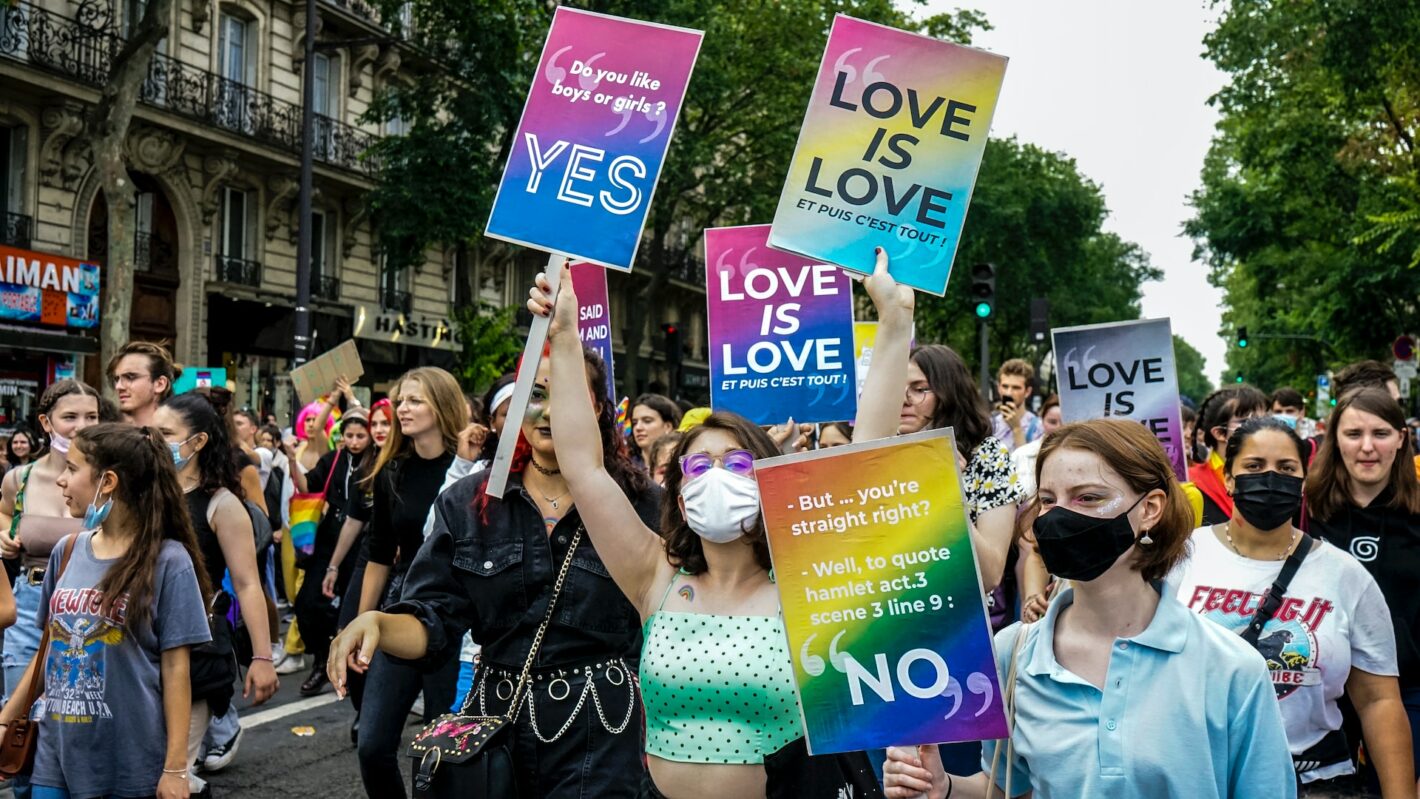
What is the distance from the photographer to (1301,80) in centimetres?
2336

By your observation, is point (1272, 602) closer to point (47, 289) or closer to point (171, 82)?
point (47, 289)

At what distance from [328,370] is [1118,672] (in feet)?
33.7

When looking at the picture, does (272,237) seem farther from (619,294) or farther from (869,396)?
(869,396)

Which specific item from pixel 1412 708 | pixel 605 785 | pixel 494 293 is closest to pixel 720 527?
pixel 605 785

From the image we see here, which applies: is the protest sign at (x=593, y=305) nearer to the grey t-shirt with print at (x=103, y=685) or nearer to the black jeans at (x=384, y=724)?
the black jeans at (x=384, y=724)

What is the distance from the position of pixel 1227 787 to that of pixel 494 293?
113 feet

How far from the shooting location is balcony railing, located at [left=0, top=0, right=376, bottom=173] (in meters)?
21.0

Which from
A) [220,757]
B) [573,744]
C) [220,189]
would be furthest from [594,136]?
[220,189]

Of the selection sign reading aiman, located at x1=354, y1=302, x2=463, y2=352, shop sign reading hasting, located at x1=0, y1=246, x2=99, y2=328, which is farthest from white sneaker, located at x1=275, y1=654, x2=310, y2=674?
sign reading aiman, located at x1=354, y1=302, x2=463, y2=352

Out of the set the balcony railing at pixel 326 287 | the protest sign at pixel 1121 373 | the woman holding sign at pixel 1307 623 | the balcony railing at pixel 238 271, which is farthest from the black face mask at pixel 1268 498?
the balcony railing at pixel 326 287

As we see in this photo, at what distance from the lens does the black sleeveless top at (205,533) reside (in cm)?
518

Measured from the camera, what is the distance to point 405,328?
102 ft

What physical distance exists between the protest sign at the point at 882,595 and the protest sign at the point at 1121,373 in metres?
4.02

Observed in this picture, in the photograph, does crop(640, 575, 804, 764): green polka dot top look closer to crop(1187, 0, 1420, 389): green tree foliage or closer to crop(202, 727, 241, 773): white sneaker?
crop(202, 727, 241, 773): white sneaker
